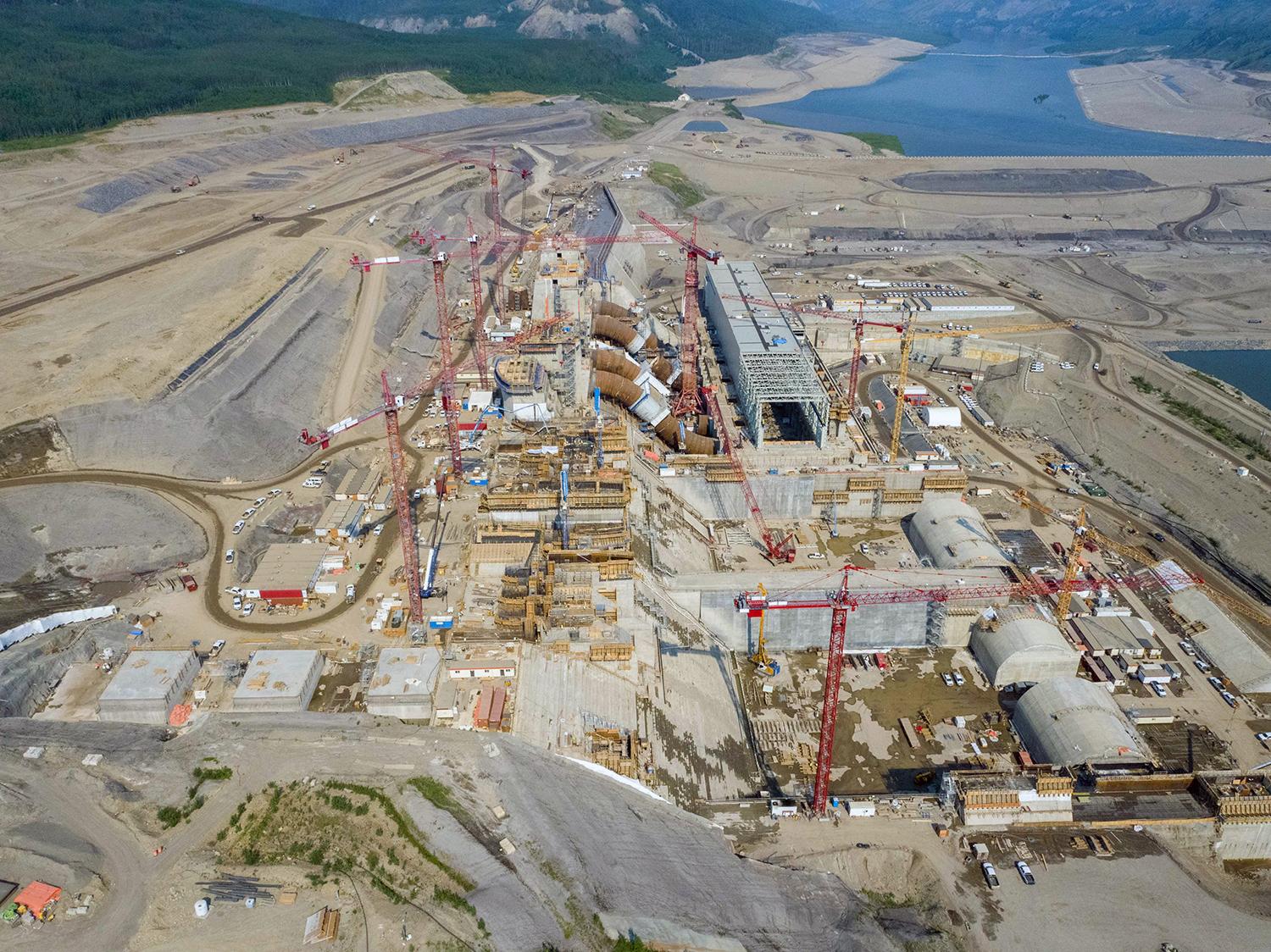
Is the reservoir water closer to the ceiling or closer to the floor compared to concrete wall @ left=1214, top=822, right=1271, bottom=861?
closer to the ceiling

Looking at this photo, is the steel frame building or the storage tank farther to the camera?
the storage tank

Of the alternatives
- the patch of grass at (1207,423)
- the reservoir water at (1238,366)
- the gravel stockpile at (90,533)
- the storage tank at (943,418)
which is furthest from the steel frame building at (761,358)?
the reservoir water at (1238,366)

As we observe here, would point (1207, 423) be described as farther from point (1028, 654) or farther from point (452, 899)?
point (452, 899)

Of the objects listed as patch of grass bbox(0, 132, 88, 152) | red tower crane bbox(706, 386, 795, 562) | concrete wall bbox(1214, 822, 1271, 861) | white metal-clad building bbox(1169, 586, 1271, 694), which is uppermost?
patch of grass bbox(0, 132, 88, 152)

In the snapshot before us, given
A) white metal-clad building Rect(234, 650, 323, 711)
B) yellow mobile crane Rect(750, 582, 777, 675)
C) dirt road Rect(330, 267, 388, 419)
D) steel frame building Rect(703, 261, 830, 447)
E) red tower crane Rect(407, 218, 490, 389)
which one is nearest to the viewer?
white metal-clad building Rect(234, 650, 323, 711)

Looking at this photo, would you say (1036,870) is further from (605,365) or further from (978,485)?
(605,365)

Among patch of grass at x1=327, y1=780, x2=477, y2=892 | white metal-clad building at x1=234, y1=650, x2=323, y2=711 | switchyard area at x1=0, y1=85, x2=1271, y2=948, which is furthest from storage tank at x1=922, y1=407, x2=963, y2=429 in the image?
patch of grass at x1=327, y1=780, x2=477, y2=892

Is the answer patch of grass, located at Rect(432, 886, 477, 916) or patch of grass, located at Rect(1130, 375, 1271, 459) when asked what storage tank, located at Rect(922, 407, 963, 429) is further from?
A: patch of grass, located at Rect(432, 886, 477, 916)

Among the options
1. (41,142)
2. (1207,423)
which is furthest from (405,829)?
(41,142)

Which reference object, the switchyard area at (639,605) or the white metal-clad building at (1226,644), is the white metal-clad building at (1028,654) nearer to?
the switchyard area at (639,605)
